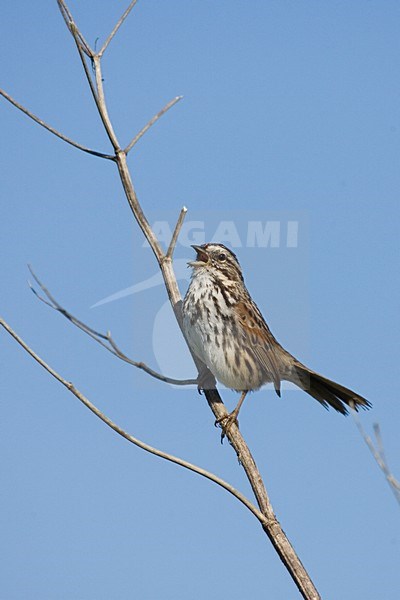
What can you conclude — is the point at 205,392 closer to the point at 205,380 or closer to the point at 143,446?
the point at 205,380

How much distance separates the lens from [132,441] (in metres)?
3.63

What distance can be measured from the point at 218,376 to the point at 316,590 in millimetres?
2600

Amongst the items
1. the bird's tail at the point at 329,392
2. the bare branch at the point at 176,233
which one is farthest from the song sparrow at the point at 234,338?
the bare branch at the point at 176,233

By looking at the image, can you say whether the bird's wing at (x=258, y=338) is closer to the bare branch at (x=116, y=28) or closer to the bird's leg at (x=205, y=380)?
the bird's leg at (x=205, y=380)

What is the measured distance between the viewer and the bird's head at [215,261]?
655cm

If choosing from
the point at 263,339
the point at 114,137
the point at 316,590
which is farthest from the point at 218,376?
the point at 316,590

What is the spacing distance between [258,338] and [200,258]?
2.46 feet

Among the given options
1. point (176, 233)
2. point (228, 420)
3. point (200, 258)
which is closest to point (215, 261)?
point (200, 258)

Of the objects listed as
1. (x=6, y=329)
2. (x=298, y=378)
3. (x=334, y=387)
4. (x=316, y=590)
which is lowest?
(x=316, y=590)

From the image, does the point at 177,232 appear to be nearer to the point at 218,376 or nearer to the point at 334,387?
the point at 218,376

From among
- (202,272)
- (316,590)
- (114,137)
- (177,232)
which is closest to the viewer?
(316,590)

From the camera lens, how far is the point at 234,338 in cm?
638

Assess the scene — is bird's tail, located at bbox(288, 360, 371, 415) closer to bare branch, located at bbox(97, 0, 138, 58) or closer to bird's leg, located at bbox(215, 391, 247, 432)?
bird's leg, located at bbox(215, 391, 247, 432)

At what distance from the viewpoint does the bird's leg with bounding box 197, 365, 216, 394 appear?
535 centimetres
